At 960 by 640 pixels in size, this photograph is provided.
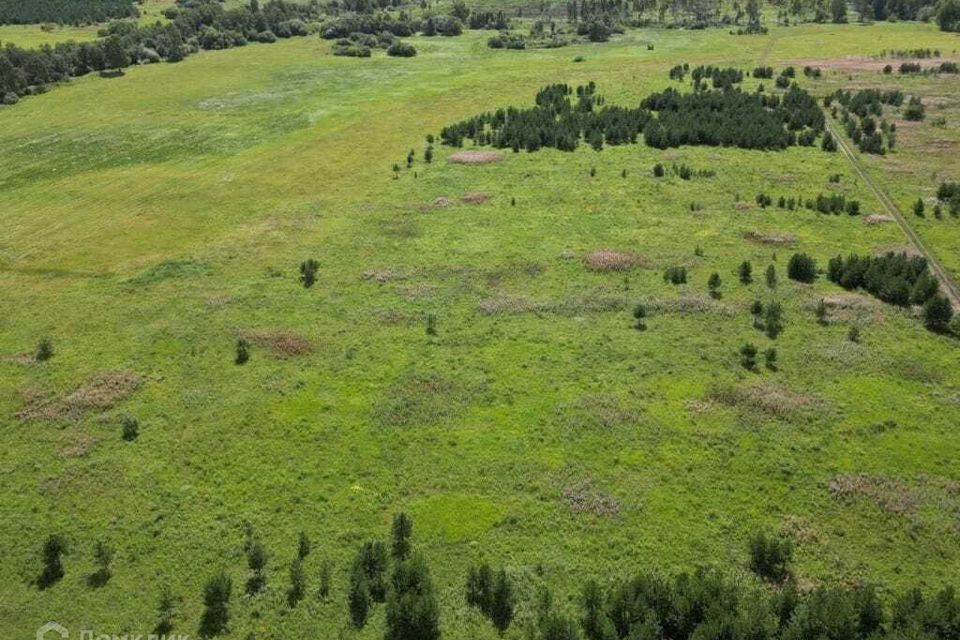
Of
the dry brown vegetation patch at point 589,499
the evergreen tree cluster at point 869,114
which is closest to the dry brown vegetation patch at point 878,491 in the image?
the dry brown vegetation patch at point 589,499

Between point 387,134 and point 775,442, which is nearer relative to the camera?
point 775,442

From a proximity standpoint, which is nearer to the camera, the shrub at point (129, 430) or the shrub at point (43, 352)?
the shrub at point (129, 430)

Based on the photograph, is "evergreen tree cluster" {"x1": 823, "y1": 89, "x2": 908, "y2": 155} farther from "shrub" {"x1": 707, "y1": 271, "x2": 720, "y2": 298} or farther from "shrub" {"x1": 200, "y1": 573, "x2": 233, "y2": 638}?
"shrub" {"x1": 200, "y1": 573, "x2": 233, "y2": 638}

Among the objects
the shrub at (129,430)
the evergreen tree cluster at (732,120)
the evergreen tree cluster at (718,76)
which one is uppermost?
the evergreen tree cluster at (718,76)

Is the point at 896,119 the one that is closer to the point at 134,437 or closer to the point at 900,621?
the point at 900,621

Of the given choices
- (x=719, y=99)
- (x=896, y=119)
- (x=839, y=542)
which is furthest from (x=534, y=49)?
(x=839, y=542)

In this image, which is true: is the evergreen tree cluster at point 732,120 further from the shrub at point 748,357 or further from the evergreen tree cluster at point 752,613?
the evergreen tree cluster at point 752,613

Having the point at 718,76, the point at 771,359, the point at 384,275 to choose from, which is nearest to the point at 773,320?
the point at 771,359
